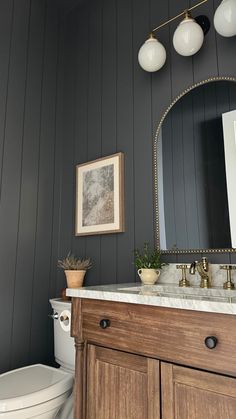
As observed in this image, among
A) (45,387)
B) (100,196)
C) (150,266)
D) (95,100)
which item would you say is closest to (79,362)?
(45,387)

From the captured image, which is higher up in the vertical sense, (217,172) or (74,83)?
(74,83)

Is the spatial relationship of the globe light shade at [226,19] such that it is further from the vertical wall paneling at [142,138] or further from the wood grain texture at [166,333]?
the wood grain texture at [166,333]

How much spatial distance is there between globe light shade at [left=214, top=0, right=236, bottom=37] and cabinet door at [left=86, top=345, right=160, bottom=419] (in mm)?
1403

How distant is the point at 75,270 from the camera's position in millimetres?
1861

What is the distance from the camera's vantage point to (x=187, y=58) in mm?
1614

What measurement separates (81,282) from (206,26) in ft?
5.10

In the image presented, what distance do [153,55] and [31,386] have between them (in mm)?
1730

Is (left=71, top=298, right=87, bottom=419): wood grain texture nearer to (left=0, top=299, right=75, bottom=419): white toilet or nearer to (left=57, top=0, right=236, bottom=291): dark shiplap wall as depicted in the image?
(left=0, top=299, right=75, bottom=419): white toilet

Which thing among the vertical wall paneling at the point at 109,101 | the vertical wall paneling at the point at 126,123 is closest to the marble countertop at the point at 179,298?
the vertical wall paneling at the point at 126,123

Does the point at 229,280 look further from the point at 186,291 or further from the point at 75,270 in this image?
the point at 75,270

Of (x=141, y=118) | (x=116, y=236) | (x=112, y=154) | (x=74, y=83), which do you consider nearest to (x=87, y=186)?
(x=112, y=154)

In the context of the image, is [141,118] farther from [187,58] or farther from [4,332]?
[4,332]

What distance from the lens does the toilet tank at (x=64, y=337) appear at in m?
1.63

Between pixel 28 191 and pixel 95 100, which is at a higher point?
pixel 95 100
